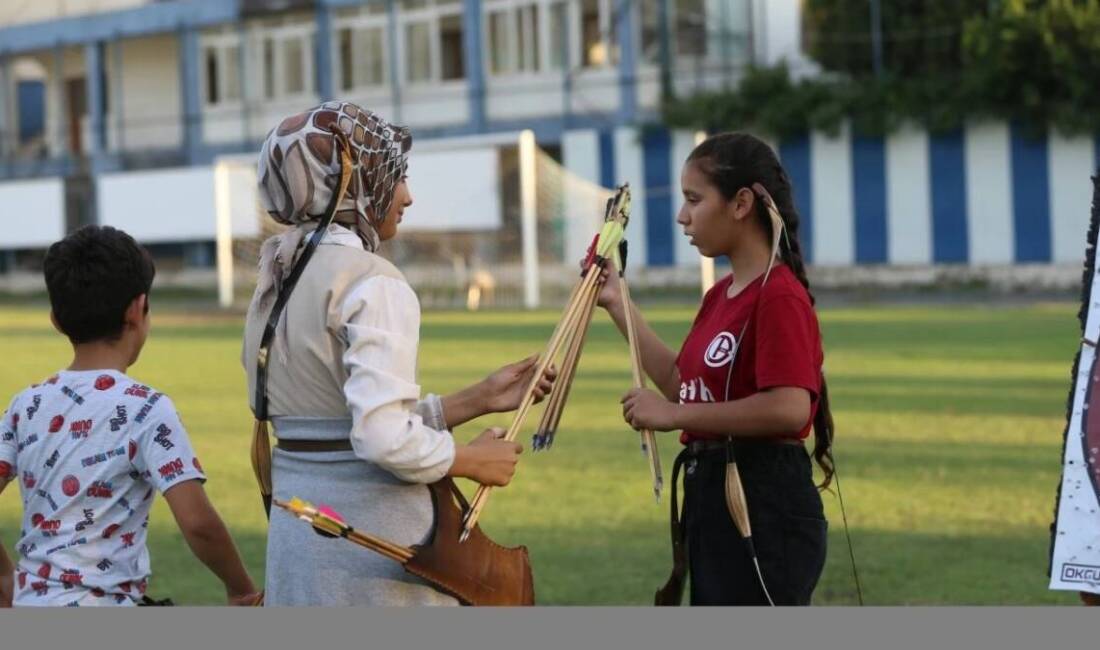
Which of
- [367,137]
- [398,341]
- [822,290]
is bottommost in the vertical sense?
[822,290]

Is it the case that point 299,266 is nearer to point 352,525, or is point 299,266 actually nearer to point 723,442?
point 352,525

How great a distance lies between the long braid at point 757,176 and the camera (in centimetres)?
457

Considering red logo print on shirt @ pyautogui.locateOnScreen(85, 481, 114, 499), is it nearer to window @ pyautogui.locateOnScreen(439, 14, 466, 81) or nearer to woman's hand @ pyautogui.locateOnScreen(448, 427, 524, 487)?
woman's hand @ pyautogui.locateOnScreen(448, 427, 524, 487)

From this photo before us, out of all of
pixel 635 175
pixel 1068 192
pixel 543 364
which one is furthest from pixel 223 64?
pixel 543 364

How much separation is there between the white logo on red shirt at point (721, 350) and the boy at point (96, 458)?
1.28m

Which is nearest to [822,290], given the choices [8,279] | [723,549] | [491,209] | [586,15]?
[491,209]

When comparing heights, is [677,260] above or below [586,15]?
below

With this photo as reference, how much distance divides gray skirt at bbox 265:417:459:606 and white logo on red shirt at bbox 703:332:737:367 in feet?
3.10

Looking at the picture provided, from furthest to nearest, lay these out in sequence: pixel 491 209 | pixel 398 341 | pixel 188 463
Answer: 1. pixel 491 209
2. pixel 188 463
3. pixel 398 341

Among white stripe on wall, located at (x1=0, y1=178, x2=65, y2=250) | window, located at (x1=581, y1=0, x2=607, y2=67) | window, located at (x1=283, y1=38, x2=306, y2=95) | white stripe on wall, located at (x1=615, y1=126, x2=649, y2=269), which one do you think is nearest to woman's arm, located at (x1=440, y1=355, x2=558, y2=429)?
white stripe on wall, located at (x1=615, y1=126, x2=649, y2=269)

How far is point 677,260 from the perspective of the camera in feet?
128

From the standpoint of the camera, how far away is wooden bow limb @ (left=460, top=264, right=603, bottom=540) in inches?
154

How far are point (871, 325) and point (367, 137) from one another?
22.5 metres

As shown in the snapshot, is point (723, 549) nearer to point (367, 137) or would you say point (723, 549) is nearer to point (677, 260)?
point (367, 137)
